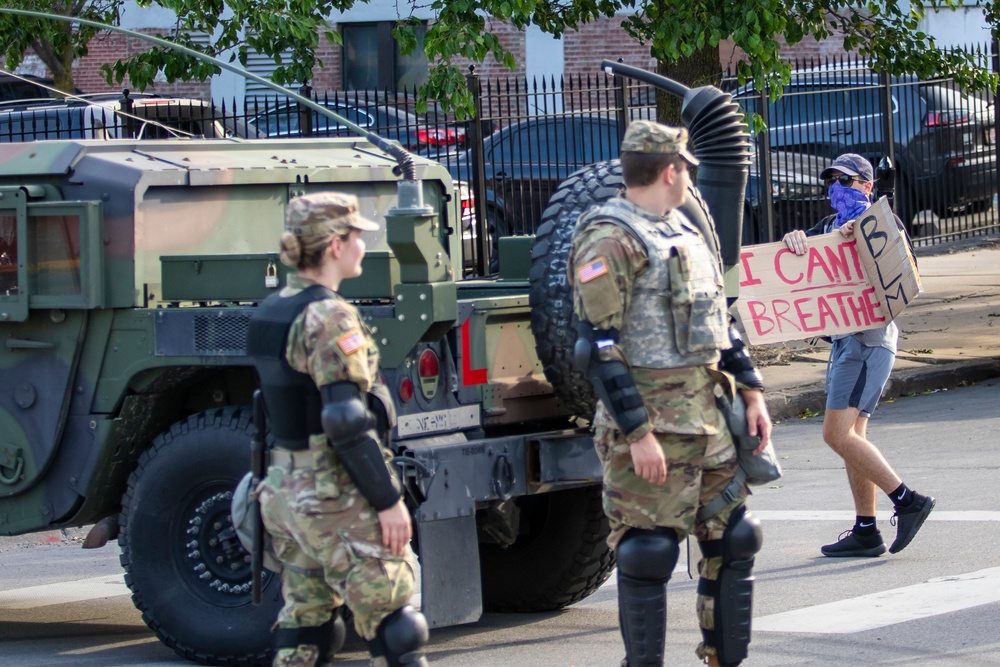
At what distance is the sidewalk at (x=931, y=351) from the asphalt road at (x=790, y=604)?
7.70ft

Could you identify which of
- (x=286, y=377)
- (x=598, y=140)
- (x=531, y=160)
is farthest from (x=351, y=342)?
(x=598, y=140)

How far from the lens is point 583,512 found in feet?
21.6

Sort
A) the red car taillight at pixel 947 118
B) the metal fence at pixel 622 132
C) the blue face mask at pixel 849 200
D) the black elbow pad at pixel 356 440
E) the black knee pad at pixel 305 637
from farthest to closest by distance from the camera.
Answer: the red car taillight at pixel 947 118
the metal fence at pixel 622 132
the blue face mask at pixel 849 200
the black knee pad at pixel 305 637
the black elbow pad at pixel 356 440

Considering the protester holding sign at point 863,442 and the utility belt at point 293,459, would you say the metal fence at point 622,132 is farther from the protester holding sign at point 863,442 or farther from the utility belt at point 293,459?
the utility belt at point 293,459

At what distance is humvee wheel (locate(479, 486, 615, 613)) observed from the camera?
659 centimetres

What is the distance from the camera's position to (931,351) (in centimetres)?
1295

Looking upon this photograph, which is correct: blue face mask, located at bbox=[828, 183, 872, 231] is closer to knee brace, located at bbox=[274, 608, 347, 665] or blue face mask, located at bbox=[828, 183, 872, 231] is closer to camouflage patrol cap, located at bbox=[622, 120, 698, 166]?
camouflage patrol cap, located at bbox=[622, 120, 698, 166]

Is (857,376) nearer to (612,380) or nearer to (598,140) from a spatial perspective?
(612,380)

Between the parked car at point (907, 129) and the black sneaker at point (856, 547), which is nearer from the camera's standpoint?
the black sneaker at point (856, 547)

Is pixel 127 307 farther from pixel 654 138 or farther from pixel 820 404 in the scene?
pixel 820 404

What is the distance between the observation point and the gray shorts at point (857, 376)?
725 centimetres

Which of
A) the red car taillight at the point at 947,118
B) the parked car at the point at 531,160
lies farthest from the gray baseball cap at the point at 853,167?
the red car taillight at the point at 947,118

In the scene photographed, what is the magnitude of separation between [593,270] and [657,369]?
370 millimetres

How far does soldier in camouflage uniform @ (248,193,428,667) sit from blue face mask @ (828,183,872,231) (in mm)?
3828
